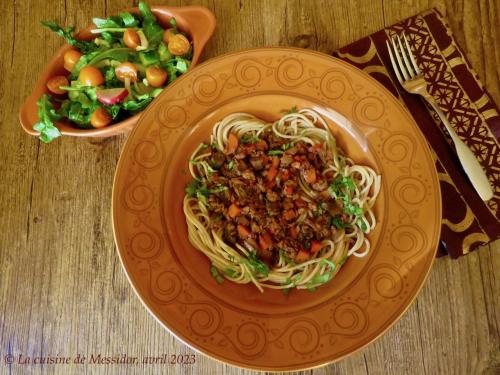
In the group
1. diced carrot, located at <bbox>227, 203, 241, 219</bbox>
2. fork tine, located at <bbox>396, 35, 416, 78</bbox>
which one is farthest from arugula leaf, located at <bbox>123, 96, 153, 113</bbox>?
fork tine, located at <bbox>396, 35, 416, 78</bbox>

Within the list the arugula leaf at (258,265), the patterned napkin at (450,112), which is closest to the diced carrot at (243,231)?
the arugula leaf at (258,265)

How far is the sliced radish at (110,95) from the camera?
7.44 feet

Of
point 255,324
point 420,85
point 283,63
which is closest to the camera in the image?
point 255,324

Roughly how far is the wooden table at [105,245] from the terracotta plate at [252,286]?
0.46 m

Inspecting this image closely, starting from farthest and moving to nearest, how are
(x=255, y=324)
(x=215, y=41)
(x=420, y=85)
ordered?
(x=215, y=41)
(x=420, y=85)
(x=255, y=324)

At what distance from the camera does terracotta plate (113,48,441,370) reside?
183 centimetres

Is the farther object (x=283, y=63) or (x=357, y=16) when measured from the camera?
(x=357, y=16)

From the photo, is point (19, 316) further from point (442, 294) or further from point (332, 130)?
point (442, 294)

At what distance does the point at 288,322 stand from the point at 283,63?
130 centimetres

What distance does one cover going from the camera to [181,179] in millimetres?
2211

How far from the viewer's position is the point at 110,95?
2.27 metres

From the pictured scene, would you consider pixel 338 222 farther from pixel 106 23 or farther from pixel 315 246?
pixel 106 23

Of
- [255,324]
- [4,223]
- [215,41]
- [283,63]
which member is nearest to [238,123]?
[283,63]

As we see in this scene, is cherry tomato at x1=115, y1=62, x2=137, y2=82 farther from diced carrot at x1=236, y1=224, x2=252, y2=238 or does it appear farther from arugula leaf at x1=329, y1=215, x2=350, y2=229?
arugula leaf at x1=329, y1=215, x2=350, y2=229
